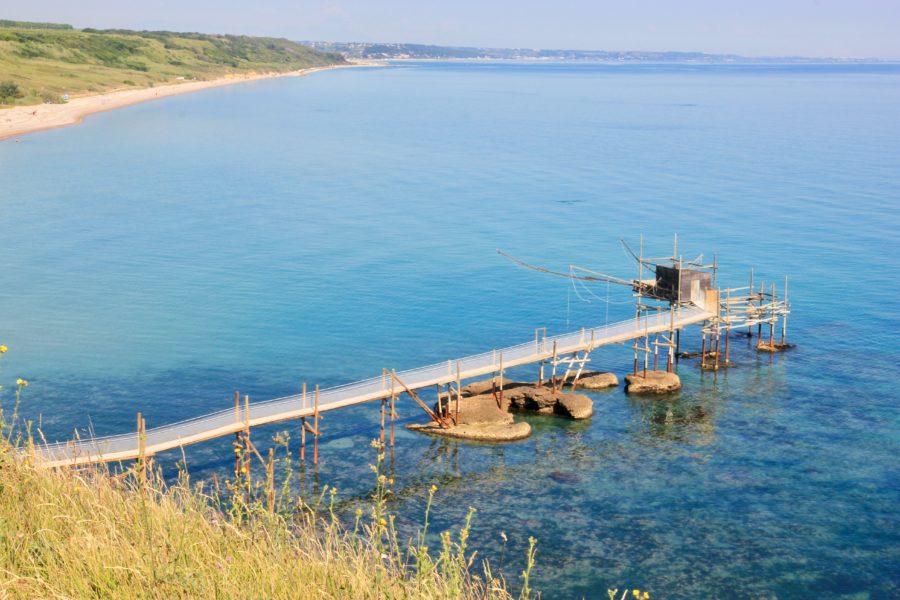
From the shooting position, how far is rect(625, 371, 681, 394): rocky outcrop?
45.4 m

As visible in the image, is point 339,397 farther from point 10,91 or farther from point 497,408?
point 10,91

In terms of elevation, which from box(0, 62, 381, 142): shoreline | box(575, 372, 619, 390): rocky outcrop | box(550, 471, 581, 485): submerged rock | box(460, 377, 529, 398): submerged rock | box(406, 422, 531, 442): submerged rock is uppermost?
box(0, 62, 381, 142): shoreline

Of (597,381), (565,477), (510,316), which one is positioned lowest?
(565,477)

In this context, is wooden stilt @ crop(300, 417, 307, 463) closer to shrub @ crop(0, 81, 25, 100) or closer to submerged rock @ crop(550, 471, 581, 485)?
submerged rock @ crop(550, 471, 581, 485)

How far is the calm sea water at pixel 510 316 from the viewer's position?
107 feet

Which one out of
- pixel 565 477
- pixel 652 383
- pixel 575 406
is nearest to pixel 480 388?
pixel 575 406

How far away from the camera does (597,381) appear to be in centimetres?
4625

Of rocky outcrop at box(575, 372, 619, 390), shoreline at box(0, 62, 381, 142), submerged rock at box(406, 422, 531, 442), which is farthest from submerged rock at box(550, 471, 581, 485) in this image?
shoreline at box(0, 62, 381, 142)

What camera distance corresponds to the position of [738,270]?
67.1m

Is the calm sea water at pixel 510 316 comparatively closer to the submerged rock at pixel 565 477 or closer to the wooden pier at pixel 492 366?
the submerged rock at pixel 565 477

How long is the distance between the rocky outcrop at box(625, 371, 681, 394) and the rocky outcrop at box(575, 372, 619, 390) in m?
0.77

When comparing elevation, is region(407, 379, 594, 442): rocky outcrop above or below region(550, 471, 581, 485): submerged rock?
above

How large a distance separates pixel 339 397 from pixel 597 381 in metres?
14.5

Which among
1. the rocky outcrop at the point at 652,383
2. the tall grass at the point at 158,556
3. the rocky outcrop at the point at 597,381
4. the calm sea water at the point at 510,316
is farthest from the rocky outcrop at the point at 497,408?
the tall grass at the point at 158,556
